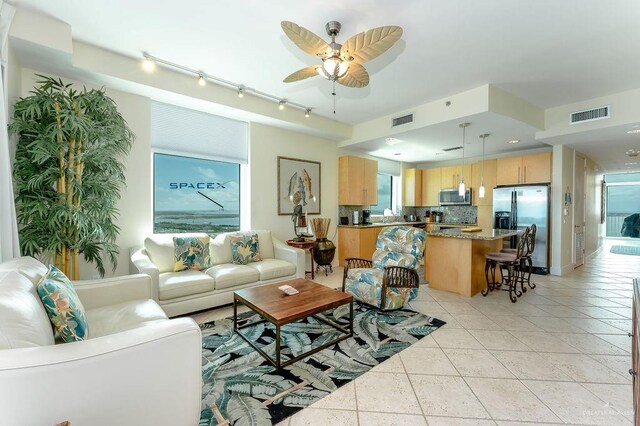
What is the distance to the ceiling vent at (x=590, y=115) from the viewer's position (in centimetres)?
382

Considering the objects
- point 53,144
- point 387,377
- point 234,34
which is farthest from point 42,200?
point 387,377

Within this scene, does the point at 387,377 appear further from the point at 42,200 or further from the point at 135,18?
the point at 135,18

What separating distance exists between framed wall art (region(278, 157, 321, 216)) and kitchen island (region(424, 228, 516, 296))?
89.0 inches

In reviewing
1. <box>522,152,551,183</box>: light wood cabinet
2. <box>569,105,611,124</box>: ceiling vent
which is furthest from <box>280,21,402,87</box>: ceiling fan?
<box>522,152,551,183</box>: light wood cabinet

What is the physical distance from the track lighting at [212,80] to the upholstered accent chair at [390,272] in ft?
8.12

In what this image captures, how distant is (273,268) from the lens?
362 cm

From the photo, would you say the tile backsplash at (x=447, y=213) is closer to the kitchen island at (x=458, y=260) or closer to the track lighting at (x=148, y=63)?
the kitchen island at (x=458, y=260)

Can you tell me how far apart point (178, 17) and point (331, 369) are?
3.22 meters

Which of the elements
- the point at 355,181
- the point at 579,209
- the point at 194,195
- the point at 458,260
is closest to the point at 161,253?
the point at 194,195

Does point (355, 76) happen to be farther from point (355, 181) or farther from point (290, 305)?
point (355, 181)

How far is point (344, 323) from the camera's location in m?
2.87

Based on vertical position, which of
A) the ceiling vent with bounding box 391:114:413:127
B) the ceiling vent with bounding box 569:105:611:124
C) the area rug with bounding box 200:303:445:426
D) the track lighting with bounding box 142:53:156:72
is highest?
the track lighting with bounding box 142:53:156:72

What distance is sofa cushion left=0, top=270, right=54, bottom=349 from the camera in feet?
3.62

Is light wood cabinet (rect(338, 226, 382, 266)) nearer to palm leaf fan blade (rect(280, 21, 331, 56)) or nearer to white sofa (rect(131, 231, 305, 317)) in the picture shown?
white sofa (rect(131, 231, 305, 317))
